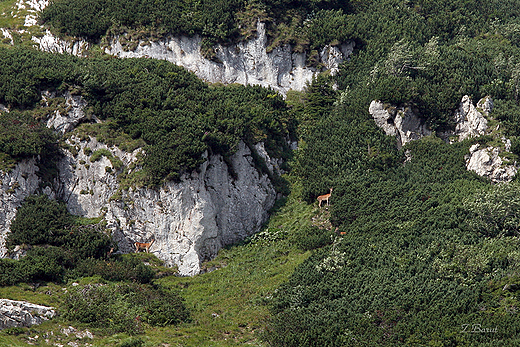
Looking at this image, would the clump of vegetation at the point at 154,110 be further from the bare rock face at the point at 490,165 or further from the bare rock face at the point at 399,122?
the bare rock face at the point at 490,165

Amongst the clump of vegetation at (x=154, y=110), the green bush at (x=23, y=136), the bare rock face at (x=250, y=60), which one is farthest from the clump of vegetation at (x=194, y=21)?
the green bush at (x=23, y=136)

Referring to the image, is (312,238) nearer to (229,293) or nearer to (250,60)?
(229,293)

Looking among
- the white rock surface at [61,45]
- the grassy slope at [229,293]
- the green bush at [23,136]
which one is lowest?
the grassy slope at [229,293]

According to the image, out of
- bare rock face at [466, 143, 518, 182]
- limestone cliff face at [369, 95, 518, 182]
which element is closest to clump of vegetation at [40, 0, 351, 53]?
limestone cliff face at [369, 95, 518, 182]

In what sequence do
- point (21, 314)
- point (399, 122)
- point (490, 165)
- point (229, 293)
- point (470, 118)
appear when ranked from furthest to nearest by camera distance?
point (399, 122) → point (470, 118) → point (490, 165) → point (229, 293) → point (21, 314)

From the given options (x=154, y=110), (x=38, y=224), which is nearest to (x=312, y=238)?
(x=154, y=110)

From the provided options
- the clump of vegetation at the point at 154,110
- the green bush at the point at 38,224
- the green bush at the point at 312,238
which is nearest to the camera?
the green bush at the point at 38,224

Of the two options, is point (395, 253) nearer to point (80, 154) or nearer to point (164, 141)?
point (164, 141)
